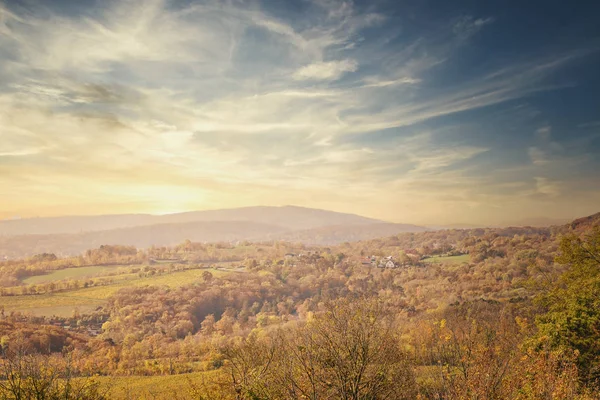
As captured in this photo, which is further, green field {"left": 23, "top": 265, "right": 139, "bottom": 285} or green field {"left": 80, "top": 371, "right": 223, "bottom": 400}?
green field {"left": 23, "top": 265, "right": 139, "bottom": 285}

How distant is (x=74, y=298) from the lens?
103 m

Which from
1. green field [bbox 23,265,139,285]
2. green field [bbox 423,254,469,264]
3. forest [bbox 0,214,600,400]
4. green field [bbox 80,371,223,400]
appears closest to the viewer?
forest [bbox 0,214,600,400]

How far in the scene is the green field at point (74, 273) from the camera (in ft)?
420

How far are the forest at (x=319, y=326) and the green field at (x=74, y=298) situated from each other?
72 cm

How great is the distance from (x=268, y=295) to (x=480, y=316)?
90.2 m

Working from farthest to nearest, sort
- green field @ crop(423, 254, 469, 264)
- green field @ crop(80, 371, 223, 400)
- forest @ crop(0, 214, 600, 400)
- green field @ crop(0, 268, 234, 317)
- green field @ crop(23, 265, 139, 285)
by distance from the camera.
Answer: green field @ crop(23, 265, 139, 285), green field @ crop(423, 254, 469, 264), green field @ crop(0, 268, 234, 317), green field @ crop(80, 371, 223, 400), forest @ crop(0, 214, 600, 400)

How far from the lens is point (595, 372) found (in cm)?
2089

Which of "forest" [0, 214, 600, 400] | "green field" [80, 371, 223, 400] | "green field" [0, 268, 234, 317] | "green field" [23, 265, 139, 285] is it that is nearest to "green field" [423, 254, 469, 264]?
"forest" [0, 214, 600, 400]

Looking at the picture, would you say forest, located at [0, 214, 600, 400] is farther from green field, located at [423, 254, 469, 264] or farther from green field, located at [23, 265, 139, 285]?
green field, located at [23, 265, 139, 285]

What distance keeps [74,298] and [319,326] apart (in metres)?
116

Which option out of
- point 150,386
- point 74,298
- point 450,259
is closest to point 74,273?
point 74,298

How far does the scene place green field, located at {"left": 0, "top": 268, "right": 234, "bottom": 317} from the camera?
303 ft

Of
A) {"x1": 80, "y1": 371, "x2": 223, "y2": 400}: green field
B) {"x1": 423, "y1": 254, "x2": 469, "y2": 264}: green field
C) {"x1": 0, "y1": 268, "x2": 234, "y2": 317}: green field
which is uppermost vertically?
{"x1": 423, "y1": 254, "x2": 469, "y2": 264}: green field

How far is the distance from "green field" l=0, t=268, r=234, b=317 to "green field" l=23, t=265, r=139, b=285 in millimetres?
22533
